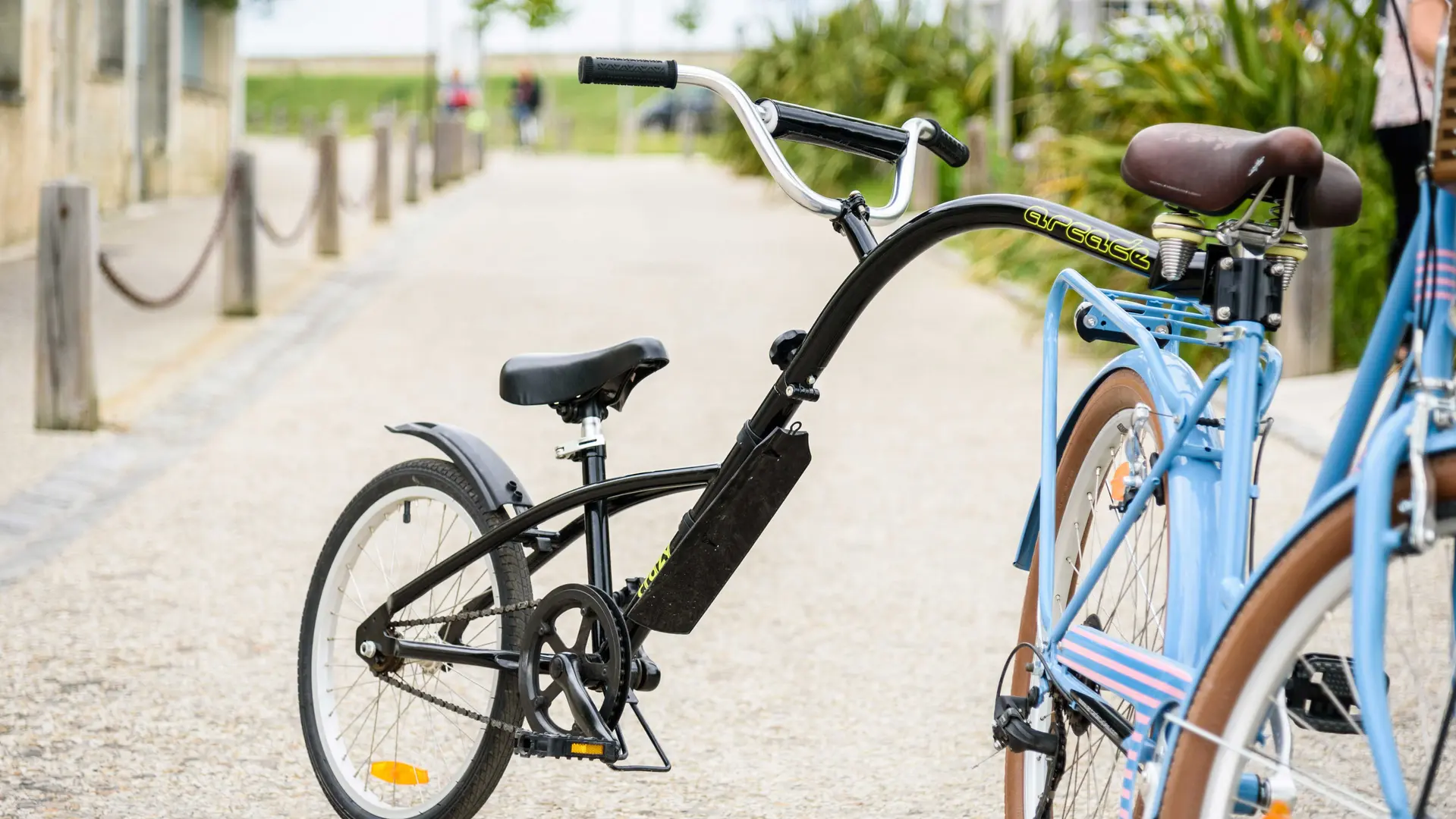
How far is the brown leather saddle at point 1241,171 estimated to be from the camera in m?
2.14

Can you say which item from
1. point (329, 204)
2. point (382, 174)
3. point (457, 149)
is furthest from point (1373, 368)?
point (457, 149)

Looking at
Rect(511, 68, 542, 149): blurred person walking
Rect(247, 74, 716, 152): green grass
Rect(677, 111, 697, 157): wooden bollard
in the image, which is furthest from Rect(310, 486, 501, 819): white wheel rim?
Rect(247, 74, 716, 152): green grass

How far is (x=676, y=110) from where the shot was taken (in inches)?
2292

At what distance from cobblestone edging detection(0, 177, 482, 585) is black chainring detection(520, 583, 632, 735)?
2.66 metres

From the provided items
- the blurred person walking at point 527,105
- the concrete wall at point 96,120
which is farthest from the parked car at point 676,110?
the concrete wall at point 96,120

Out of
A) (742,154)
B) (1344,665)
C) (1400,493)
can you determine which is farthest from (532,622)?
(742,154)

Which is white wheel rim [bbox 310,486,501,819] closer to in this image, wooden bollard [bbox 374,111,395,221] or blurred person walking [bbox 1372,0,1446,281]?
blurred person walking [bbox 1372,0,1446,281]

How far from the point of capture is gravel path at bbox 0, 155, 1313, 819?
3.63 meters

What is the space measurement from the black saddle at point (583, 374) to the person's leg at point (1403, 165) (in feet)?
11.8

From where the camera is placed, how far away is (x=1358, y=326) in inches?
342

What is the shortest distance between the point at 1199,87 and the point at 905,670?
5775 millimetres

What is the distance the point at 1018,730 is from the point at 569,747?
2.60 feet

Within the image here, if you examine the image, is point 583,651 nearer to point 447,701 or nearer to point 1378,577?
point 447,701

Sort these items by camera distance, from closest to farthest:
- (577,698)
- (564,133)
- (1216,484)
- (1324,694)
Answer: (1324,694) < (1216,484) < (577,698) < (564,133)
